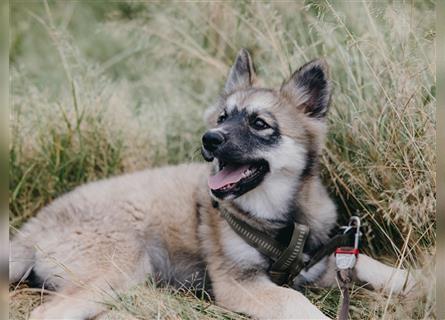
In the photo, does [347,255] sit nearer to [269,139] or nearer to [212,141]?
[269,139]

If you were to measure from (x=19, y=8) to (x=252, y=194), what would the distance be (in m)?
4.62

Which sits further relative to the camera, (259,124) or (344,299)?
(259,124)

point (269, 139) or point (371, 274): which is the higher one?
point (269, 139)

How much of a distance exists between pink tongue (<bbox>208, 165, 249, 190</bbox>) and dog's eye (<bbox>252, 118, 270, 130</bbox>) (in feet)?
0.81

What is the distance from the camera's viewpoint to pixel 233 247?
3.65 m

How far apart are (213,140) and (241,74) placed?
0.86 m

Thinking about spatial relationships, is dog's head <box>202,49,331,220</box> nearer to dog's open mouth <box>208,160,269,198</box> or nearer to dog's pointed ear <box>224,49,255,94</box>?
dog's open mouth <box>208,160,269,198</box>

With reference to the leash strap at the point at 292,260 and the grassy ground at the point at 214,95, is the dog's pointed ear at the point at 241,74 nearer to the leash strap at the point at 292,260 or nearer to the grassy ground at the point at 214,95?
the grassy ground at the point at 214,95

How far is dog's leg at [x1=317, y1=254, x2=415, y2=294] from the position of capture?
3.41m

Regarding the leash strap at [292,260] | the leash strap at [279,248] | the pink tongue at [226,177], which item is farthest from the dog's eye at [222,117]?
the leash strap at [292,260]

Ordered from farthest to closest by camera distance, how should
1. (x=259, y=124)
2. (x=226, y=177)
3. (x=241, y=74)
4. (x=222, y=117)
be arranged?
(x=241, y=74), (x=222, y=117), (x=259, y=124), (x=226, y=177)

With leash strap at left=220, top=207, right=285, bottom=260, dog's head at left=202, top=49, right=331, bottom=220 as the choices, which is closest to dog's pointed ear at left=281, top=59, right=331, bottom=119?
A: dog's head at left=202, top=49, right=331, bottom=220

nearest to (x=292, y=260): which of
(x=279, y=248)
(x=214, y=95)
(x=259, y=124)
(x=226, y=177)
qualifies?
(x=279, y=248)

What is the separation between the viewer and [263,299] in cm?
336
